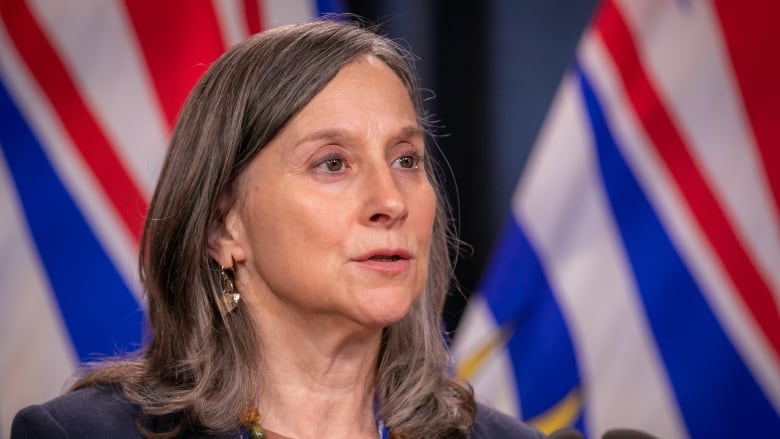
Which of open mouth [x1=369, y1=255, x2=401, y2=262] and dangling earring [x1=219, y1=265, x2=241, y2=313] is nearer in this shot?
open mouth [x1=369, y1=255, x2=401, y2=262]

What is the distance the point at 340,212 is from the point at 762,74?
1.42m

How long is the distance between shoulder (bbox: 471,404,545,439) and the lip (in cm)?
43

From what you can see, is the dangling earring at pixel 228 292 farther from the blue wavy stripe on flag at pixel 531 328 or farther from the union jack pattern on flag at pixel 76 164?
the blue wavy stripe on flag at pixel 531 328

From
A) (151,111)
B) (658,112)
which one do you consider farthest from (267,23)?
(658,112)

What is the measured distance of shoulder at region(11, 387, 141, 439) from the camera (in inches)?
69.4

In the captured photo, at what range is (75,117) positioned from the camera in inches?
106

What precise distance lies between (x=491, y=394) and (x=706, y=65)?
960mm

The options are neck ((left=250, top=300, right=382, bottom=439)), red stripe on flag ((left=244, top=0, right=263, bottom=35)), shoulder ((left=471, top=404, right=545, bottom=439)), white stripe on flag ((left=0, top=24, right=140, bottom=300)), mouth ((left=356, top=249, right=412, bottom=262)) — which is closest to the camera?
mouth ((left=356, top=249, right=412, bottom=262))

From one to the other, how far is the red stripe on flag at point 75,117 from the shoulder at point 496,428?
1059mm

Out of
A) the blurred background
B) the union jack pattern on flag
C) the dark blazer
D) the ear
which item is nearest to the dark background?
the blurred background

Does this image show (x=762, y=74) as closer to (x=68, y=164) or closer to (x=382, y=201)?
(x=382, y=201)

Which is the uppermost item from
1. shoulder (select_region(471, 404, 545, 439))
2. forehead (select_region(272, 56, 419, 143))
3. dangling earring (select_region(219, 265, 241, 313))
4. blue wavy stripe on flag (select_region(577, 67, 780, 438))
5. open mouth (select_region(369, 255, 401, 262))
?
forehead (select_region(272, 56, 419, 143))

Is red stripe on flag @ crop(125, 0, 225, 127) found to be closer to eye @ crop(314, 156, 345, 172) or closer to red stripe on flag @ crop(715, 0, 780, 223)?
eye @ crop(314, 156, 345, 172)

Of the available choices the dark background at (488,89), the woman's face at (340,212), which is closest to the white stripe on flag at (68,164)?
the dark background at (488,89)
